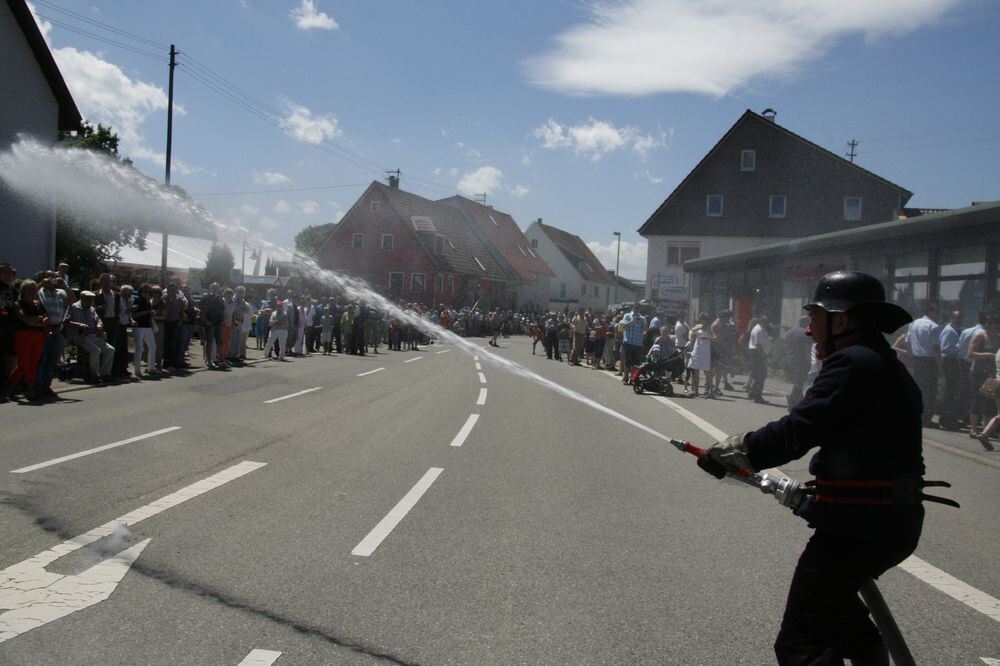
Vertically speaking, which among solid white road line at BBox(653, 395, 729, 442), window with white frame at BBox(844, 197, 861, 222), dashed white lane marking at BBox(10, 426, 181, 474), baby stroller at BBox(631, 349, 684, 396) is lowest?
dashed white lane marking at BBox(10, 426, 181, 474)

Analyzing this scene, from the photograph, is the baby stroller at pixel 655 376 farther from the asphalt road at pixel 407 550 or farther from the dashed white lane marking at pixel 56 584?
the dashed white lane marking at pixel 56 584

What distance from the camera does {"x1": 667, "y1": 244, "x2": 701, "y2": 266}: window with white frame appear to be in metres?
44.2

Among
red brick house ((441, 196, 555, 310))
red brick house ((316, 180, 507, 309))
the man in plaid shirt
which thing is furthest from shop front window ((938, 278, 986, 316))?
red brick house ((441, 196, 555, 310))

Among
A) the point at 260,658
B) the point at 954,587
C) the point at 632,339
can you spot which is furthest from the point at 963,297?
the point at 260,658

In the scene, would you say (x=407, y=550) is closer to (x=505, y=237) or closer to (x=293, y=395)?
(x=293, y=395)

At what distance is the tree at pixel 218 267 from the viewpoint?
39.4m

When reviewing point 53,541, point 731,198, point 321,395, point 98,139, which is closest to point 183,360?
point 321,395

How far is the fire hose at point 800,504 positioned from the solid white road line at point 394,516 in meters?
2.63

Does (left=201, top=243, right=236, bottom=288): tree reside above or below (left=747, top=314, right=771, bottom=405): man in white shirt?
above

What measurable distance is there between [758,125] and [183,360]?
1389 inches

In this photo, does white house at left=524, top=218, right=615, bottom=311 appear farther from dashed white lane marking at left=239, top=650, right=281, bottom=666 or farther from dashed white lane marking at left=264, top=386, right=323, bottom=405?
dashed white lane marking at left=239, top=650, right=281, bottom=666

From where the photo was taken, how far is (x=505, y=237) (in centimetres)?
6875

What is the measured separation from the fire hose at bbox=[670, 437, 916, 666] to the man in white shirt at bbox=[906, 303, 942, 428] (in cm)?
1184

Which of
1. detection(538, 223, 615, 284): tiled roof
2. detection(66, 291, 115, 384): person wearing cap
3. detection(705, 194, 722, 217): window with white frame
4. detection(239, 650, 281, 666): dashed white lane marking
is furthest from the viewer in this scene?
detection(538, 223, 615, 284): tiled roof
